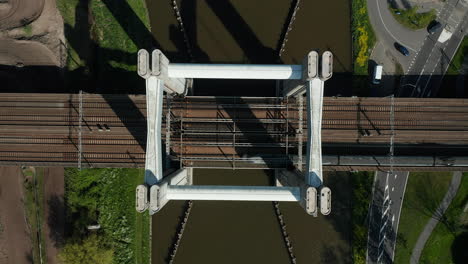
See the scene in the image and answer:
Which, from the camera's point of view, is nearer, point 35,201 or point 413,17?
point 35,201

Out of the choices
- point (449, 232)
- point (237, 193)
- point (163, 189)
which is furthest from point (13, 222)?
point (449, 232)

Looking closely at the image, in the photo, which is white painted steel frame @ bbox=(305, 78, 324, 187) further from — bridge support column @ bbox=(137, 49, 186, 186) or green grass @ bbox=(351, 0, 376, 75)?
green grass @ bbox=(351, 0, 376, 75)

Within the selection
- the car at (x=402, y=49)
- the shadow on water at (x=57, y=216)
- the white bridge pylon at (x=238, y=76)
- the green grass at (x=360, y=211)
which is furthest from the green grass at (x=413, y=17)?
the shadow on water at (x=57, y=216)

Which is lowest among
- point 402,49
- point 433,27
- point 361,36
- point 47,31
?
point 402,49

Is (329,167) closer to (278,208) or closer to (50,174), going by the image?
(278,208)

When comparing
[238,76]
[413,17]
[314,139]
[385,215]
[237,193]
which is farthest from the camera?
[413,17]

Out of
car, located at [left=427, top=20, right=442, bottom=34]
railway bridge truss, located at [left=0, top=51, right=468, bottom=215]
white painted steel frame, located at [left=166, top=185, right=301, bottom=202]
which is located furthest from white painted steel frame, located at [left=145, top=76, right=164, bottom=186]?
car, located at [left=427, top=20, right=442, bottom=34]

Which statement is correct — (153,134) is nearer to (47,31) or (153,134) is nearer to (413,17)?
(47,31)

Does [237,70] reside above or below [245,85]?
above
